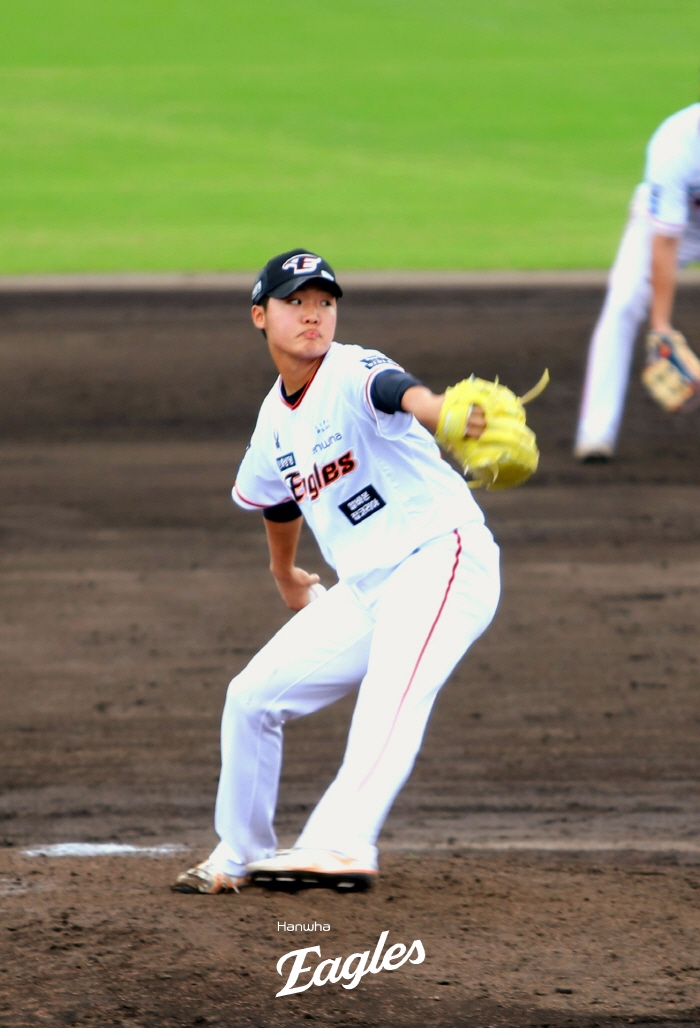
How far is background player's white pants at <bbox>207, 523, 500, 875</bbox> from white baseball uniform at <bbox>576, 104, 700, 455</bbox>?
16.3 feet

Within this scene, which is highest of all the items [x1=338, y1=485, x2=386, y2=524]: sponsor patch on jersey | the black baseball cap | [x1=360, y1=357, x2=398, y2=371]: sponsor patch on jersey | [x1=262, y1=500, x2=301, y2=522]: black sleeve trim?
the black baseball cap

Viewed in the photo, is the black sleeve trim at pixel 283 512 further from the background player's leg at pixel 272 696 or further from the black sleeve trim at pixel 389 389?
the black sleeve trim at pixel 389 389

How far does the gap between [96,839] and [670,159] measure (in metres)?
5.56

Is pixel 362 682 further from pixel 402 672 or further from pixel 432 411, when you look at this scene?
pixel 432 411

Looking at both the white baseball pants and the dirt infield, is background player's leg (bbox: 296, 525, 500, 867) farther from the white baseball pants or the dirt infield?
the white baseball pants

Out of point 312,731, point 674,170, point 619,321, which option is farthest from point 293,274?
point 619,321

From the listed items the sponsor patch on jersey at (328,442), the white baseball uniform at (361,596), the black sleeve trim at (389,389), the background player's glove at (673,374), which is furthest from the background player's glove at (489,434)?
the background player's glove at (673,374)

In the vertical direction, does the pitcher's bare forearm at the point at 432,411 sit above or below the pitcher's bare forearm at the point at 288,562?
above

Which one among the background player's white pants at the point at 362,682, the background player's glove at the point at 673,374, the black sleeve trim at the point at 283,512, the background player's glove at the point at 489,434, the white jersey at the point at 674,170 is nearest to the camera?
the background player's glove at the point at 489,434

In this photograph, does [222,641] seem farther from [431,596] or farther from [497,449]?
[497,449]

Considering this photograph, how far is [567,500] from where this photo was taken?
9.38 meters

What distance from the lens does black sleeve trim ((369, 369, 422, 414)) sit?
11.9ft

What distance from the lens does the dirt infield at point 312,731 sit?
11.8 feet

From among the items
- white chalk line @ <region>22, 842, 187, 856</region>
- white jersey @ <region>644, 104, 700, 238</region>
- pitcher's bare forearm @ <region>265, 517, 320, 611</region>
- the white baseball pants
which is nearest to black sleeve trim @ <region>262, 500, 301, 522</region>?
pitcher's bare forearm @ <region>265, 517, 320, 611</region>
